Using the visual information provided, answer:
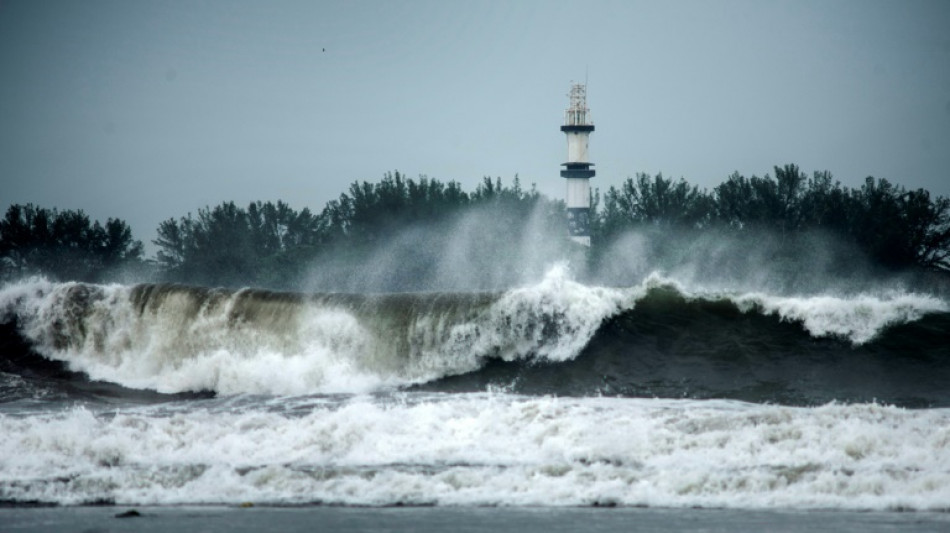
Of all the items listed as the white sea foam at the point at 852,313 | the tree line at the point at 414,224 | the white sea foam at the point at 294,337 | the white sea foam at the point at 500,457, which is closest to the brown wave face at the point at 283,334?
the white sea foam at the point at 294,337

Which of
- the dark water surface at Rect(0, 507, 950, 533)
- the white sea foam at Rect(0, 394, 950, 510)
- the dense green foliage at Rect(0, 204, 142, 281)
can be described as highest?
the dense green foliage at Rect(0, 204, 142, 281)

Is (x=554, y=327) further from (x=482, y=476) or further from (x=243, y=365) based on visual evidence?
(x=482, y=476)

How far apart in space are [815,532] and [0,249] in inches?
3263

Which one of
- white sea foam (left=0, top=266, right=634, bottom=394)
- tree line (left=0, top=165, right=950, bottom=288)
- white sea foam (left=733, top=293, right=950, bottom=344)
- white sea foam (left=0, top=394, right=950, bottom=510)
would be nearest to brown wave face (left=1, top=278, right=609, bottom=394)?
white sea foam (left=0, top=266, right=634, bottom=394)

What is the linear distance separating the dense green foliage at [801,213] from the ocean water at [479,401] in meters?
44.9

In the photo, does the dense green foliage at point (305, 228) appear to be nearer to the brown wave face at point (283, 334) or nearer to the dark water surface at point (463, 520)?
the brown wave face at point (283, 334)

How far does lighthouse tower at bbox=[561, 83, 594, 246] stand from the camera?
8389 cm

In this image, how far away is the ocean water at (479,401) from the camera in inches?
514

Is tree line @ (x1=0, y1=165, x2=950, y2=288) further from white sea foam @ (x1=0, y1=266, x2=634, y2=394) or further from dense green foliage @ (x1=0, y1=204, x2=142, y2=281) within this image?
white sea foam @ (x1=0, y1=266, x2=634, y2=394)

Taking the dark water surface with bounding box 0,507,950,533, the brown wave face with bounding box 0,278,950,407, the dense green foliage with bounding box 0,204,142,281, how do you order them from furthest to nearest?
1. the dense green foliage with bounding box 0,204,142,281
2. the brown wave face with bounding box 0,278,950,407
3. the dark water surface with bounding box 0,507,950,533

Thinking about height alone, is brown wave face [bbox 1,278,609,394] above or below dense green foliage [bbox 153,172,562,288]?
below

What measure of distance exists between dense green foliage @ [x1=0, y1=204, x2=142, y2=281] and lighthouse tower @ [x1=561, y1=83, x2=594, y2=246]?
32438 millimetres

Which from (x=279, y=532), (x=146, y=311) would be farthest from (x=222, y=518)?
(x=146, y=311)

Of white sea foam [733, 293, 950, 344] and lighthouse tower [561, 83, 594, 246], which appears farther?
lighthouse tower [561, 83, 594, 246]
